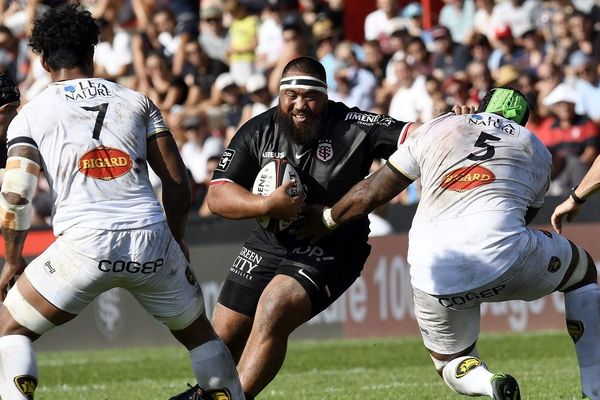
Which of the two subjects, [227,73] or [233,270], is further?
[227,73]

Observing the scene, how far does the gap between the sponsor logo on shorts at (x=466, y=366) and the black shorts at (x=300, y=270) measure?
1174 mm

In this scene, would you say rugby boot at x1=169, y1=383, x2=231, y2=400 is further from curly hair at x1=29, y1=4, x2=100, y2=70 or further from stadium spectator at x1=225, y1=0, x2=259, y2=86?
stadium spectator at x1=225, y1=0, x2=259, y2=86

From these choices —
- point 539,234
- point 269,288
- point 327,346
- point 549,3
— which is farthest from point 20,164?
point 549,3

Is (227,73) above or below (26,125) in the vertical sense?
below

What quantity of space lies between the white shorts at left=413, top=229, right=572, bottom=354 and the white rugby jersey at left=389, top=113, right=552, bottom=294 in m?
0.07

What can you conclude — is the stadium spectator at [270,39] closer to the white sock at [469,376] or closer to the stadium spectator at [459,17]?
the stadium spectator at [459,17]

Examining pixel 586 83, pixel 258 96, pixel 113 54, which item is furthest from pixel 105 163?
pixel 113 54

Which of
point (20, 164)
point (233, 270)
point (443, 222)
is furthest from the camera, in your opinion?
point (233, 270)

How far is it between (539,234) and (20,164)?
2969mm

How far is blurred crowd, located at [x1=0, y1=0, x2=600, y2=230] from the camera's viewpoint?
1677 centimetres

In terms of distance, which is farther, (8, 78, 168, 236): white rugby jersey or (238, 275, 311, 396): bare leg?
(238, 275, 311, 396): bare leg

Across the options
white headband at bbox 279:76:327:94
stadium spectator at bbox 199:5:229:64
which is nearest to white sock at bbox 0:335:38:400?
white headband at bbox 279:76:327:94

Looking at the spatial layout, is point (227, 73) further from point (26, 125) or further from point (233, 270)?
point (26, 125)

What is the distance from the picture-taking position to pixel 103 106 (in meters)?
6.93
